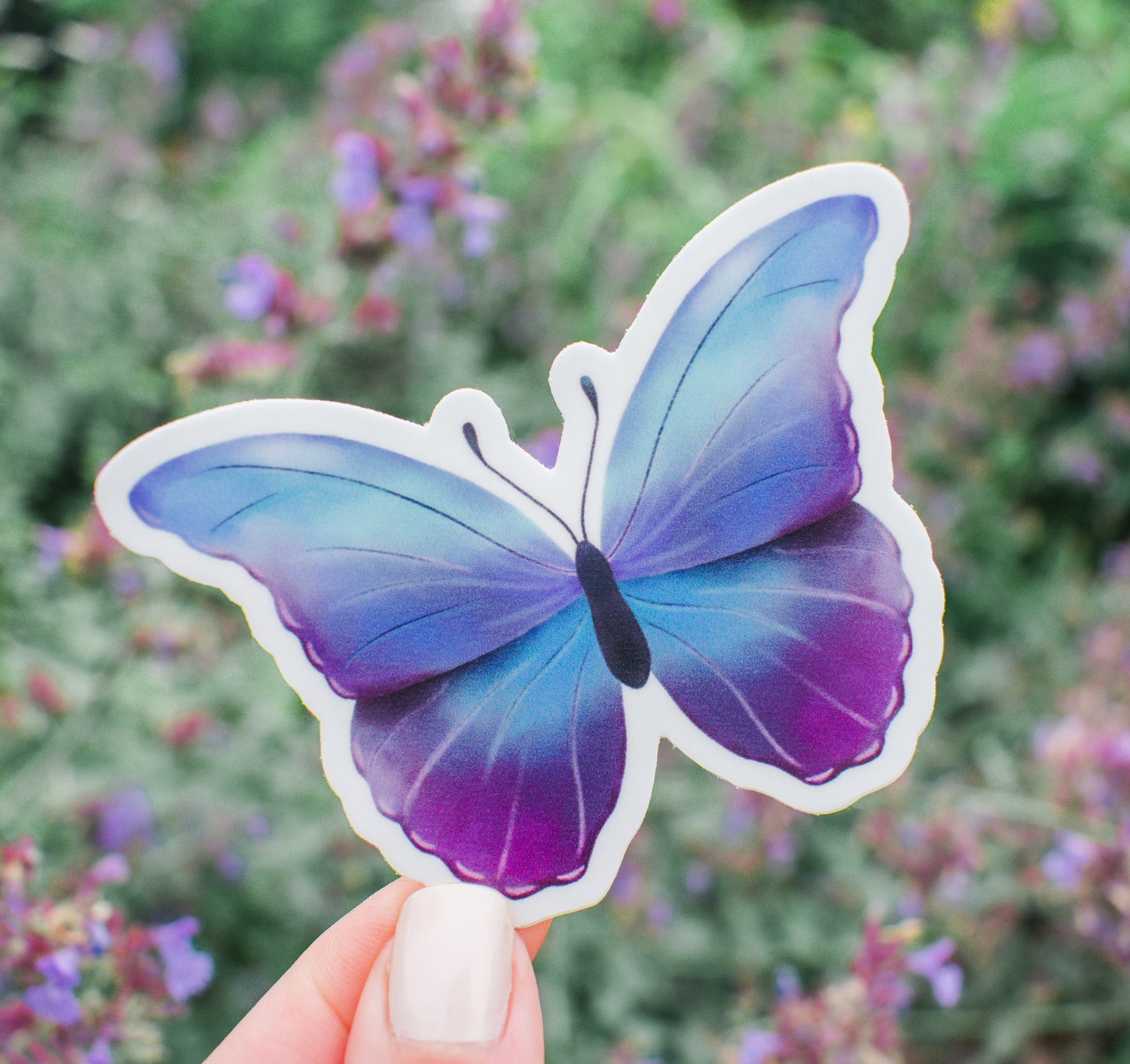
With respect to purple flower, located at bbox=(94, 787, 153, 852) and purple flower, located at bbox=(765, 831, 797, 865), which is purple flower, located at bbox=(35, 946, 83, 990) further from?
purple flower, located at bbox=(765, 831, 797, 865)

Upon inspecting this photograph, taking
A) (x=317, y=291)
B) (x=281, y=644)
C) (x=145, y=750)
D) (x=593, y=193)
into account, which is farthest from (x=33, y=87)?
(x=281, y=644)

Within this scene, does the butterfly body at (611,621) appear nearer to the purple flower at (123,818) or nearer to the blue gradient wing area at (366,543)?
the blue gradient wing area at (366,543)

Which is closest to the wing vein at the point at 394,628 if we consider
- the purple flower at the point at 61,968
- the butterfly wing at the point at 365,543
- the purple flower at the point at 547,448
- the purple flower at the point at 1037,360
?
the butterfly wing at the point at 365,543

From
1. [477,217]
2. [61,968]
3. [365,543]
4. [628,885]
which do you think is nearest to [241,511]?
[365,543]

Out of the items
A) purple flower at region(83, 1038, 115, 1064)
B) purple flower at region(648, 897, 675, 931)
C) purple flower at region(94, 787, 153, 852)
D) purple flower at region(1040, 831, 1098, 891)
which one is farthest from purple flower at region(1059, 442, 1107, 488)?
purple flower at region(83, 1038, 115, 1064)

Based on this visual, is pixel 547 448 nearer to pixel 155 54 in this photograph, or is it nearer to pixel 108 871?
pixel 108 871

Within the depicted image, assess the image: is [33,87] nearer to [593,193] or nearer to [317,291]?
[593,193]
